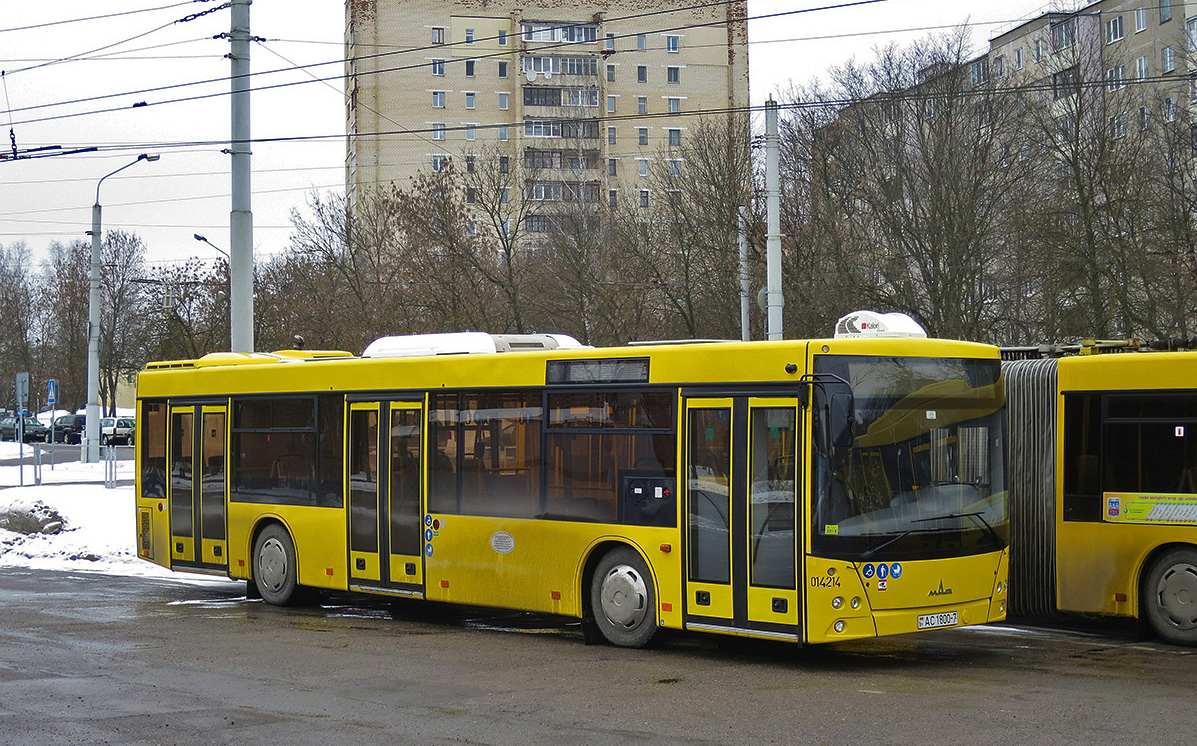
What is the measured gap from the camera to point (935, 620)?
1100cm

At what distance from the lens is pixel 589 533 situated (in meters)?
12.5

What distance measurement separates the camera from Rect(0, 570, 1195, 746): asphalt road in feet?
27.7

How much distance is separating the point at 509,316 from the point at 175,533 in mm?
23070

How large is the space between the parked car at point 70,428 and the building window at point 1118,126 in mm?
59524

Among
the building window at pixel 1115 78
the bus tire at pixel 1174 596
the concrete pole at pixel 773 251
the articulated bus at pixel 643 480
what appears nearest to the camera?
the articulated bus at pixel 643 480

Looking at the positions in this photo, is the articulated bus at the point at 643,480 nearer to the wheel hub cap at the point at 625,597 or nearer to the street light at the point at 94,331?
the wheel hub cap at the point at 625,597

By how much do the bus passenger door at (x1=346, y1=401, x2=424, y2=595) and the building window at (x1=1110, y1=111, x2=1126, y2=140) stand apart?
21.9 metres

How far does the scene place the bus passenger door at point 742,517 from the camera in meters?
11.0

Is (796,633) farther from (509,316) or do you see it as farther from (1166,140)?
(509,316)

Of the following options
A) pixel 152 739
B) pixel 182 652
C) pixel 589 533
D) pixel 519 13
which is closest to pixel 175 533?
pixel 182 652

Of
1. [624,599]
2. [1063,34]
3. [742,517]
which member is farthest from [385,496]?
[1063,34]

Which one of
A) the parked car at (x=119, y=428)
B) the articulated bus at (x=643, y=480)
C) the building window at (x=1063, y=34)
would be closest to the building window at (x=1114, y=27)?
the building window at (x=1063, y=34)

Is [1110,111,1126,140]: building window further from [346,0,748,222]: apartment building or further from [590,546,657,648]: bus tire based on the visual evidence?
[346,0,748,222]: apartment building

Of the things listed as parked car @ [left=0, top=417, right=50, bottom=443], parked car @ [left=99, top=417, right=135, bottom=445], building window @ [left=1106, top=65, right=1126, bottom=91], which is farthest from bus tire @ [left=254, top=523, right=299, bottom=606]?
parked car @ [left=0, top=417, right=50, bottom=443]
